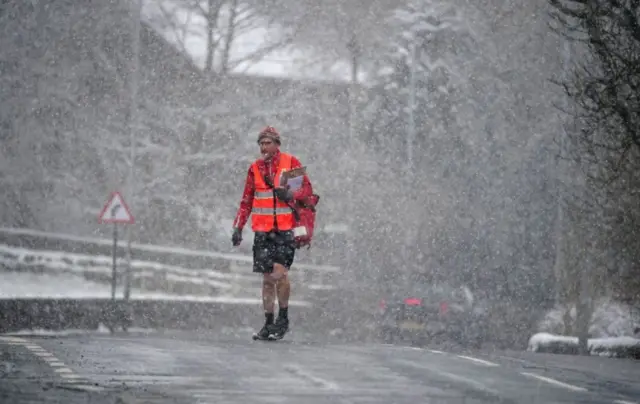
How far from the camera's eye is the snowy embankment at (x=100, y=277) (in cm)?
3600

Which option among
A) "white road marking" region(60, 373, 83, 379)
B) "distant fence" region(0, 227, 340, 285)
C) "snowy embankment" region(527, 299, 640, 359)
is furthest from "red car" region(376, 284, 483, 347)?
"distant fence" region(0, 227, 340, 285)

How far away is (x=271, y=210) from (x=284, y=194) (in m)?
0.38

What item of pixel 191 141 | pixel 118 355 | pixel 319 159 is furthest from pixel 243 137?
pixel 118 355

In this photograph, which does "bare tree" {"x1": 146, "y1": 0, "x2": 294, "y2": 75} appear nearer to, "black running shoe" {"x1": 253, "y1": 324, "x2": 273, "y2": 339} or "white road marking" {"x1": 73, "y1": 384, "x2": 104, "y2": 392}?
"black running shoe" {"x1": 253, "y1": 324, "x2": 273, "y2": 339}

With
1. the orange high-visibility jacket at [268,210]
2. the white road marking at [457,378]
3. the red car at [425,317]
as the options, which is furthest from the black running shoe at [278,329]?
the red car at [425,317]

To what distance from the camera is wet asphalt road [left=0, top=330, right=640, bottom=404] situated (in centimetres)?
858

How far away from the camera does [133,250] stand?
1554 inches

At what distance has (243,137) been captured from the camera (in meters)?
43.1

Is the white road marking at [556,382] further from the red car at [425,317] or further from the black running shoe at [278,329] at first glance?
the red car at [425,317]

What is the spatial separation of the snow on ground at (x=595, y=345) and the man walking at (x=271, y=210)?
486cm

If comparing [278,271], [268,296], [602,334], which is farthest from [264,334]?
[602,334]

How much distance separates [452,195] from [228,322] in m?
18.1

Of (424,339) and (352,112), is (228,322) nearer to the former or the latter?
(424,339)

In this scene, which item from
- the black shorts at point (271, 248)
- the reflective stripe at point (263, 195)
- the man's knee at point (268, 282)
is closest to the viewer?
the reflective stripe at point (263, 195)
